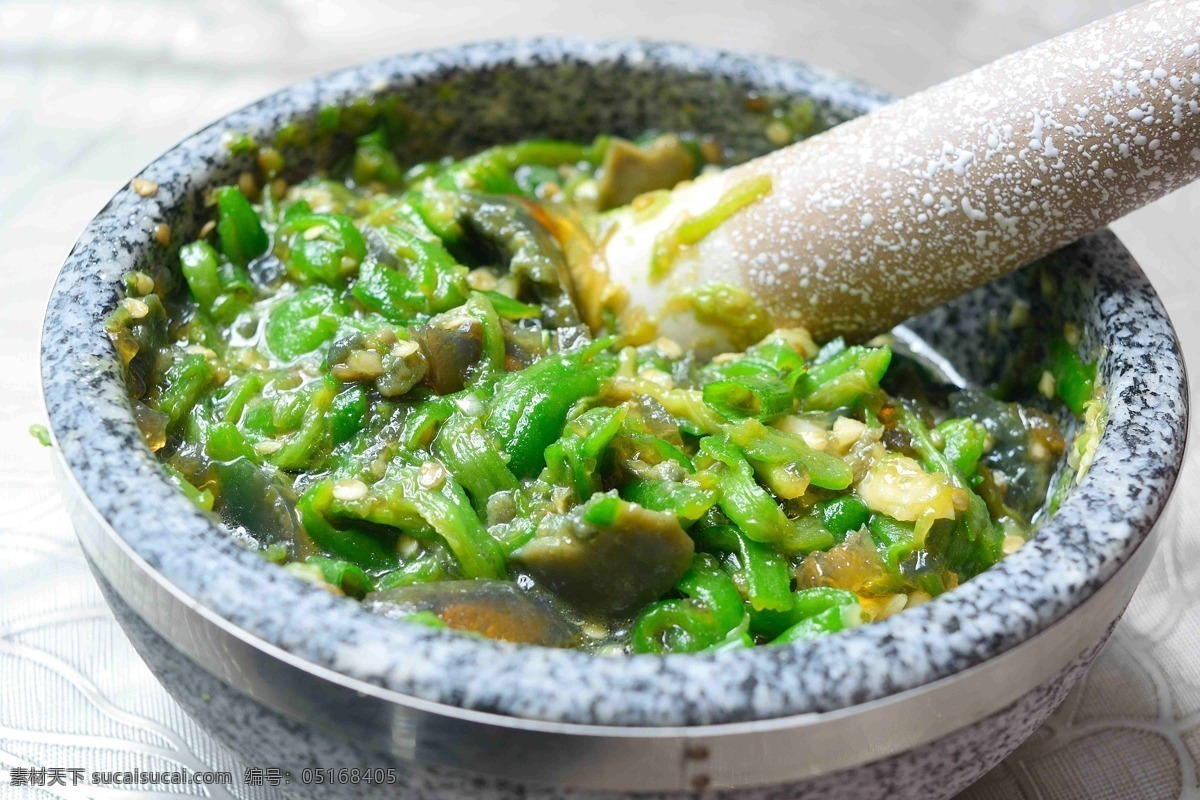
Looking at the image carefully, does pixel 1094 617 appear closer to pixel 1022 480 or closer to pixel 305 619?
pixel 1022 480

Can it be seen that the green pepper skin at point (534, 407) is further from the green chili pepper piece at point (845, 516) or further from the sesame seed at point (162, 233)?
the sesame seed at point (162, 233)

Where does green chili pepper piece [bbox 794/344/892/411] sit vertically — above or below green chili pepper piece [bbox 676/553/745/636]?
above

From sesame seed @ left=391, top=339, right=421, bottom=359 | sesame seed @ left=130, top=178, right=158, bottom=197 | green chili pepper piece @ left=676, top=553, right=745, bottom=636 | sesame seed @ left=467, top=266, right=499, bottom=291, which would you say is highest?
sesame seed @ left=130, top=178, right=158, bottom=197

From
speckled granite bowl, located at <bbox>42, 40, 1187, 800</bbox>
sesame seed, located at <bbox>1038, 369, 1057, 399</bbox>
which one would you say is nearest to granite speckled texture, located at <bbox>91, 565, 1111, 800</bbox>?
speckled granite bowl, located at <bbox>42, 40, 1187, 800</bbox>

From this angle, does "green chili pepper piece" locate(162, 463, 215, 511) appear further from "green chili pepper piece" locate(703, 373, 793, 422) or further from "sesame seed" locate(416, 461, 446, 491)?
"green chili pepper piece" locate(703, 373, 793, 422)

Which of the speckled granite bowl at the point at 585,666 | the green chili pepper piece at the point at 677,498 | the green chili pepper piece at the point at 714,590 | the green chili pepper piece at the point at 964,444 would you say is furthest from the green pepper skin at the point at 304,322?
the green chili pepper piece at the point at 964,444

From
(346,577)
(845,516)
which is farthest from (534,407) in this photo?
(845,516)
